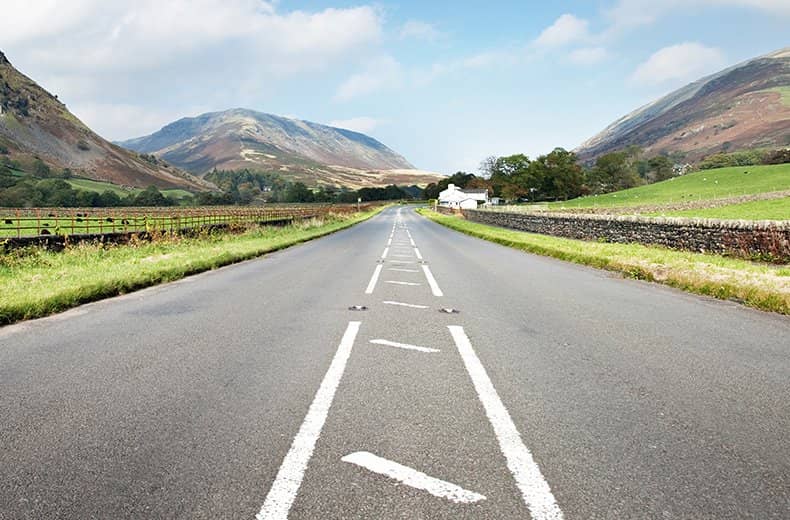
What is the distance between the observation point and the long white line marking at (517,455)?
103 inches

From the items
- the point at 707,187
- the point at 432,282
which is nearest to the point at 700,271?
the point at 432,282

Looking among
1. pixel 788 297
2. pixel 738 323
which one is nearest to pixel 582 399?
pixel 738 323

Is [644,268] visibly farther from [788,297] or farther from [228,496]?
[228,496]

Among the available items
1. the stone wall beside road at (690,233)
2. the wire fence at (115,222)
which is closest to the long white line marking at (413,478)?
the stone wall beside road at (690,233)

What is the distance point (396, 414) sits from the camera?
3908 mm

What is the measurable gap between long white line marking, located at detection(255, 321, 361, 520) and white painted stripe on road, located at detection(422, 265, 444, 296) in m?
5.14

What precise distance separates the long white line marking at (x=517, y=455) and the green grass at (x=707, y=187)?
233ft

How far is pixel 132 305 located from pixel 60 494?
6.74 meters

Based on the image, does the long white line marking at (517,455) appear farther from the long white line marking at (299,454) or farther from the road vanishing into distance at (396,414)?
the long white line marking at (299,454)

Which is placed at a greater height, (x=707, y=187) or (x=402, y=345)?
(x=707, y=187)

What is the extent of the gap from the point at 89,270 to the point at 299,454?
1140 centimetres

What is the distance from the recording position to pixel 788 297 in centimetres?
836

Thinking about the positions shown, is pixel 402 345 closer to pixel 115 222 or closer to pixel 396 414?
pixel 396 414

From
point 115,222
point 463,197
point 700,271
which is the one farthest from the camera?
point 463,197
